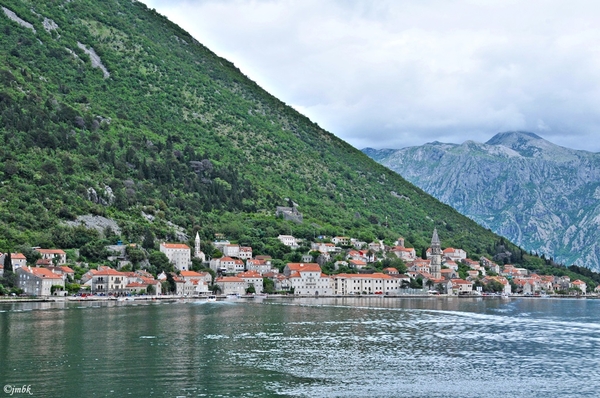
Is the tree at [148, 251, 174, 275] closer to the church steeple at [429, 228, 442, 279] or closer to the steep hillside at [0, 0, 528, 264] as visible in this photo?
the steep hillside at [0, 0, 528, 264]

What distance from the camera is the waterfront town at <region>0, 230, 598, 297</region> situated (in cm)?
10069

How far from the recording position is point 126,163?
149m

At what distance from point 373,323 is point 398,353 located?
1954cm

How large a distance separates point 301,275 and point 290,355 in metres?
77.5

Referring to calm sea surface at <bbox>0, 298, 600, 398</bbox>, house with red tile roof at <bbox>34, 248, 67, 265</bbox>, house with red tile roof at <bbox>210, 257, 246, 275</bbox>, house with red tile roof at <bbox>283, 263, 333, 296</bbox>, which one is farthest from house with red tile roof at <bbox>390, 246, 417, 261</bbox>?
calm sea surface at <bbox>0, 298, 600, 398</bbox>

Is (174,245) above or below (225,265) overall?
above

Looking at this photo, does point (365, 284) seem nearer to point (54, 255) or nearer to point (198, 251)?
point (198, 251)

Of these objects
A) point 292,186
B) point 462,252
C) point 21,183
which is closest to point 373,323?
point 21,183

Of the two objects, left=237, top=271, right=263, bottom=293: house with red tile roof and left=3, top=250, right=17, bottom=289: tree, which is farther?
left=237, top=271, right=263, bottom=293: house with red tile roof

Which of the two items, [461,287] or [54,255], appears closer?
[54,255]

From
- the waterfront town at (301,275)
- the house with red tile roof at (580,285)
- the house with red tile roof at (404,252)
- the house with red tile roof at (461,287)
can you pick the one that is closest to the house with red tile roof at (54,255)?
the waterfront town at (301,275)

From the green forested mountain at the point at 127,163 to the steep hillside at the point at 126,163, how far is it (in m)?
0.29

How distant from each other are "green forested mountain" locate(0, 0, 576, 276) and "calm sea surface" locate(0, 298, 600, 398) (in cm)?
4841

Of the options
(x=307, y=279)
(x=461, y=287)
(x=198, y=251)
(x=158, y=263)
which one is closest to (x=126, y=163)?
(x=198, y=251)
